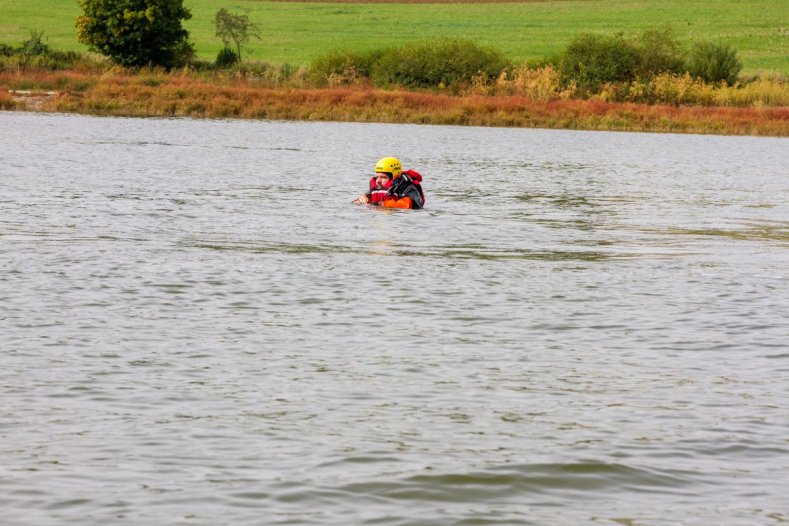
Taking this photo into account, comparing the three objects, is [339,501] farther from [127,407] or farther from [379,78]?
[379,78]

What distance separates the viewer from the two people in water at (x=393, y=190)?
23156 mm

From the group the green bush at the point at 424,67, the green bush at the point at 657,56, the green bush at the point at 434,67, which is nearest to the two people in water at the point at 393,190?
the green bush at the point at 424,67

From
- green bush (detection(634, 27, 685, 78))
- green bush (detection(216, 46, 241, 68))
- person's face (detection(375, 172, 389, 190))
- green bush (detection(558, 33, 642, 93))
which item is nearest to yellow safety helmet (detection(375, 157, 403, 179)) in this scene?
person's face (detection(375, 172, 389, 190))

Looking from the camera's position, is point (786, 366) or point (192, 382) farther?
point (786, 366)

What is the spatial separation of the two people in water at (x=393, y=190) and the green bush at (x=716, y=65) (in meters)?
53.2

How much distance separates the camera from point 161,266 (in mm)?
15602

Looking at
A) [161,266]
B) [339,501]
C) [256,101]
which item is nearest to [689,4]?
[256,101]

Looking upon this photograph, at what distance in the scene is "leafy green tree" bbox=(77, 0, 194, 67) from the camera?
2854 inches

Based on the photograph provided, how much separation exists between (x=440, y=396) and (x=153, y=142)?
3337 centimetres

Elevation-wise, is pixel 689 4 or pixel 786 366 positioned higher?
pixel 689 4

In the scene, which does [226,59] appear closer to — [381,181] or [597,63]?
[597,63]

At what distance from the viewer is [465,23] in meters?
110

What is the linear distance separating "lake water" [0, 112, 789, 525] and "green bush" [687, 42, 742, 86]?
50904 mm

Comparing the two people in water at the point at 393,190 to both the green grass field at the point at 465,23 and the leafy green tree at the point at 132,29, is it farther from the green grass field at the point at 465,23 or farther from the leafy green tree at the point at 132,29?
the green grass field at the point at 465,23
